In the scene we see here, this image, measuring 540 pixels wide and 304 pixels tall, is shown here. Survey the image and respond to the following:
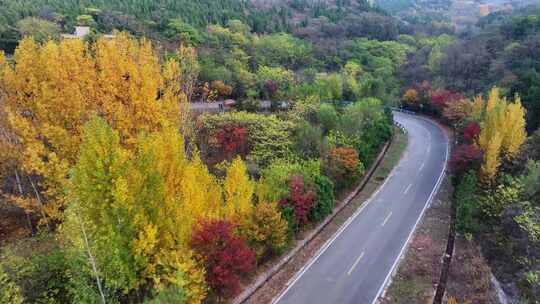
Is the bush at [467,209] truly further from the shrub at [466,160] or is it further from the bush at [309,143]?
the bush at [309,143]

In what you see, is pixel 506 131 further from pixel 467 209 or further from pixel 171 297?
pixel 171 297

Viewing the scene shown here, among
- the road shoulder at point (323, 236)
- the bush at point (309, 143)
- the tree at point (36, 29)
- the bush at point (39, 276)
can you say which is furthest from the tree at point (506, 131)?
the tree at point (36, 29)

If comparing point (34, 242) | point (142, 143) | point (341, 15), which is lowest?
point (34, 242)

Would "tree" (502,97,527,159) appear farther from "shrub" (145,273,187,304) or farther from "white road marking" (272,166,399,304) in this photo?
"shrub" (145,273,187,304)

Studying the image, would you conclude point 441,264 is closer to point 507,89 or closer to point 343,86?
point 507,89

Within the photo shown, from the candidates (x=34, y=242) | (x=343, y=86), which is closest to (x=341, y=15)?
(x=343, y=86)

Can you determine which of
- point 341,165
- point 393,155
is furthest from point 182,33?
point 341,165
